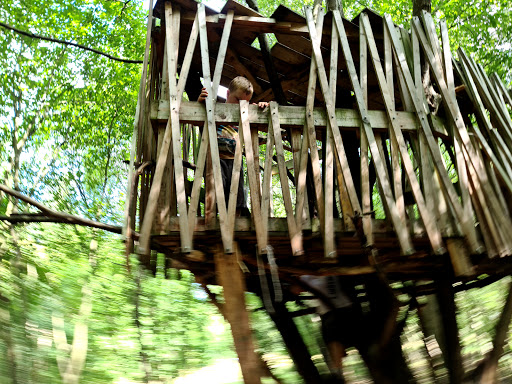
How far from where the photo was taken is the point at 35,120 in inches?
402

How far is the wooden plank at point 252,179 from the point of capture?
135 inches

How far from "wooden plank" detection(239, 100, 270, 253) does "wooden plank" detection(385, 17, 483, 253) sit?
1.35 metres

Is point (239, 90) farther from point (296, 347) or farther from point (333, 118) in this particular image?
point (296, 347)

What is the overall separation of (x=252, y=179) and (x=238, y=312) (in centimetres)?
96

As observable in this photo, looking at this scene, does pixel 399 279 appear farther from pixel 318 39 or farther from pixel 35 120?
pixel 35 120

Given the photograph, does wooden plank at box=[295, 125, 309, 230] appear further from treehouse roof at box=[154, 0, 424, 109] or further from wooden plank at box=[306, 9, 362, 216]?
treehouse roof at box=[154, 0, 424, 109]

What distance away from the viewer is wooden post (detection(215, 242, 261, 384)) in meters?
3.59

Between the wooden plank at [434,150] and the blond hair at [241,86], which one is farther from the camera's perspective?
the blond hair at [241,86]

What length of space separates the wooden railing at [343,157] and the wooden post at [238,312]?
36 cm

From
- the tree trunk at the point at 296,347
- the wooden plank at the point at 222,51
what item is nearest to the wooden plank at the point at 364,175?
the wooden plank at the point at 222,51

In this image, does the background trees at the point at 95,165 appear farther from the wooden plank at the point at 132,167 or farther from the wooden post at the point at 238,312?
the wooden post at the point at 238,312

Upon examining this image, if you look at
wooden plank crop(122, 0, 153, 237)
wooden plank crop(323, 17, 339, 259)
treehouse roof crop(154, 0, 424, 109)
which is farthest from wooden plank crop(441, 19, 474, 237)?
wooden plank crop(122, 0, 153, 237)

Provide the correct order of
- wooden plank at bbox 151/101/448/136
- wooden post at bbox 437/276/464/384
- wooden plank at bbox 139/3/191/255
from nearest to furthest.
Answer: wooden plank at bbox 139/3/191/255
wooden plank at bbox 151/101/448/136
wooden post at bbox 437/276/464/384

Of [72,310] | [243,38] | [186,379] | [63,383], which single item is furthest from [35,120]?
A: [243,38]
